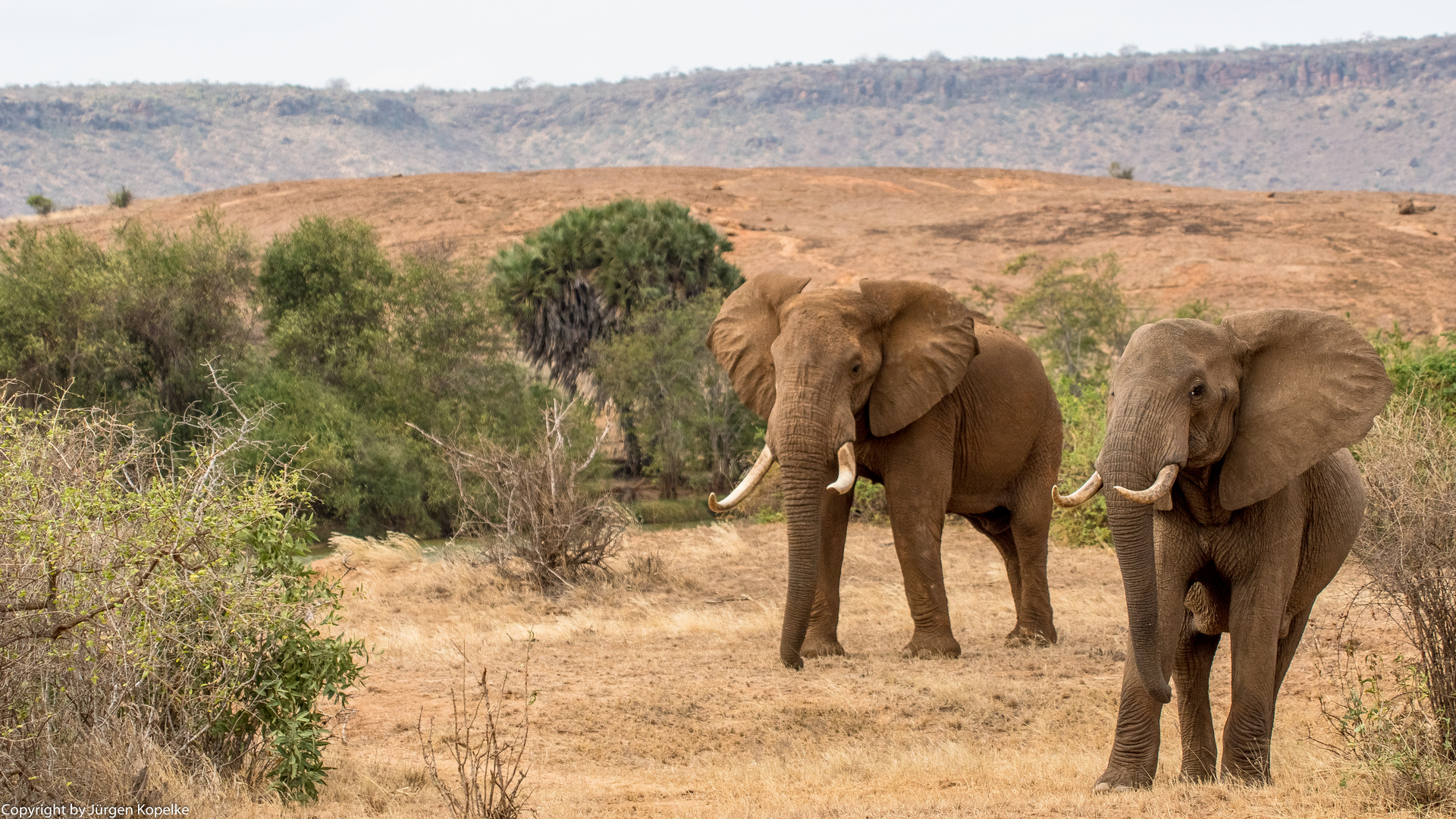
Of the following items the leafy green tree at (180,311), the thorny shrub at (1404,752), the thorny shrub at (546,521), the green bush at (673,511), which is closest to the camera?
the thorny shrub at (1404,752)

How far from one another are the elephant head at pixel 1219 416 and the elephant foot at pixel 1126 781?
0.57 m

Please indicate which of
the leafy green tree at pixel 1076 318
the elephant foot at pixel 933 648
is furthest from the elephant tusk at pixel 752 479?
the leafy green tree at pixel 1076 318

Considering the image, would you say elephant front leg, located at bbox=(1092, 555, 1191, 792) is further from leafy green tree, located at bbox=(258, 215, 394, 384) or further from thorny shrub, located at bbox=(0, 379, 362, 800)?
leafy green tree, located at bbox=(258, 215, 394, 384)

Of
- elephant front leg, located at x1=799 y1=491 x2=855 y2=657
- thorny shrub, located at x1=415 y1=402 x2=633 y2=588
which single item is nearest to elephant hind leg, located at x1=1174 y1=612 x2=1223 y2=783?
elephant front leg, located at x1=799 y1=491 x2=855 y2=657

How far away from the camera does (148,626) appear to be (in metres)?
5.67

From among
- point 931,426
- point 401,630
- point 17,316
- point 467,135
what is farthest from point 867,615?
point 467,135

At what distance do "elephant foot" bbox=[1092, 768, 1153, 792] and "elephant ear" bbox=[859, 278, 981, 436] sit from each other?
141 inches

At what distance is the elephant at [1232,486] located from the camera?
5.80 metres

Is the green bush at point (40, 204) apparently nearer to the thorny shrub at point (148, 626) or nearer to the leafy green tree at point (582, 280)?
the leafy green tree at point (582, 280)

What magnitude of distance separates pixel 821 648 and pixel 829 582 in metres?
0.52

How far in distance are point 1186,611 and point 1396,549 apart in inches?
92.9

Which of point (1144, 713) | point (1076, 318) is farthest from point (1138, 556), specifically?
point (1076, 318)

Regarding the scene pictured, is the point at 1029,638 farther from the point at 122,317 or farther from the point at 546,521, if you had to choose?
the point at 122,317

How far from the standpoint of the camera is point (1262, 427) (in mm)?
6031
